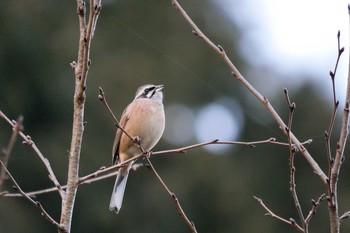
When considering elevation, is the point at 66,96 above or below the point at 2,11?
below

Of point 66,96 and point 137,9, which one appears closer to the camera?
point 66,96

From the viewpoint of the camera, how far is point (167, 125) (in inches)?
677

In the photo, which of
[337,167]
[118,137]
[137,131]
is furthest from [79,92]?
[118,137]

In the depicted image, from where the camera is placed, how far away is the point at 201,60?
66.2 ft

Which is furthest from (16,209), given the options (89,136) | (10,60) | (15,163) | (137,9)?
(137,9)

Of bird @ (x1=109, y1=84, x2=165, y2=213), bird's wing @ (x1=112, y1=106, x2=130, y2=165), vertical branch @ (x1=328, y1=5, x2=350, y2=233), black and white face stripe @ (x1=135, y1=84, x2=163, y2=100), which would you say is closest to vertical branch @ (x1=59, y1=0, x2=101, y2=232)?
vertical branch @ (x1=328, y1=5, x2=350, y2=233)

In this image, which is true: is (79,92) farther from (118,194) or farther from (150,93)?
(150,93)

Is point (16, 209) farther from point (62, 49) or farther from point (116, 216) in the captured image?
point (62, 49)

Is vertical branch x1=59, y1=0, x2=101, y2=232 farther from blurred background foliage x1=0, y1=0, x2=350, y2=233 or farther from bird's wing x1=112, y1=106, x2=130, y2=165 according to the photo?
blurred background foliage x1=0, y1=0, x2=350, y2=233

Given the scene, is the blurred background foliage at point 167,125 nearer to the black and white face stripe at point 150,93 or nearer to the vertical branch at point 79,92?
the black and white face stripe at point 150,93

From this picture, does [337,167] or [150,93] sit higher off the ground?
[150,93]

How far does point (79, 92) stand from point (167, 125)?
14.3 m

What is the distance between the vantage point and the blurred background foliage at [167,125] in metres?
17.3

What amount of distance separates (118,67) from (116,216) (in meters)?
3.50
